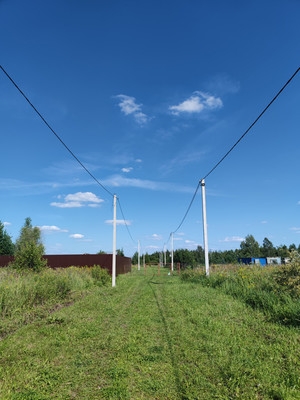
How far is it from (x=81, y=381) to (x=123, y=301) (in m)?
7.14

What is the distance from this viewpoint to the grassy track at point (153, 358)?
12.4 feet

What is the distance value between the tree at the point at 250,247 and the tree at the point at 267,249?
4.64 metres

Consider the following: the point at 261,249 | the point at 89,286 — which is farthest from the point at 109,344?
the point at 261,249

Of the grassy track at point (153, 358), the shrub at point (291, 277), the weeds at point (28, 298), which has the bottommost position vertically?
the grassy track at point (153, 358)

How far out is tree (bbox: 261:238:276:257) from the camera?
334ft

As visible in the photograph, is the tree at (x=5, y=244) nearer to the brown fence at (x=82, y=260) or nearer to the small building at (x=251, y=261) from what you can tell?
the brown fence at (x=82, y=260)

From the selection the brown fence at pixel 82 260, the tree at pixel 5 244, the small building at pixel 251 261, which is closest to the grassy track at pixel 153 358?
the small building at pixel 251 261

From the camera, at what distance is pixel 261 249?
341 ft

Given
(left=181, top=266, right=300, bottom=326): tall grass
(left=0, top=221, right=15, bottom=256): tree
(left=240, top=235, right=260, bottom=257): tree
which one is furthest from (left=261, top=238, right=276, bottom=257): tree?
(left=181, top=266, right=300, bottom=326): tall grass

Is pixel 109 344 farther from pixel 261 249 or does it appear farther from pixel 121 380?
pixel 261 249

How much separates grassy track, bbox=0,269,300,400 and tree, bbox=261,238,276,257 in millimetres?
102336

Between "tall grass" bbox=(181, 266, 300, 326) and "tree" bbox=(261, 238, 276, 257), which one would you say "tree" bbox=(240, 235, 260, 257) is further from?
"tall grass" bbox=(181, 266, 300, 326)

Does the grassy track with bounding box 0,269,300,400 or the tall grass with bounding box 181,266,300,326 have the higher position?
the tall grass with bounding box 181,266,300,326

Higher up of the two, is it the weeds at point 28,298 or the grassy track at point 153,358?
the weeds at point 28,298
